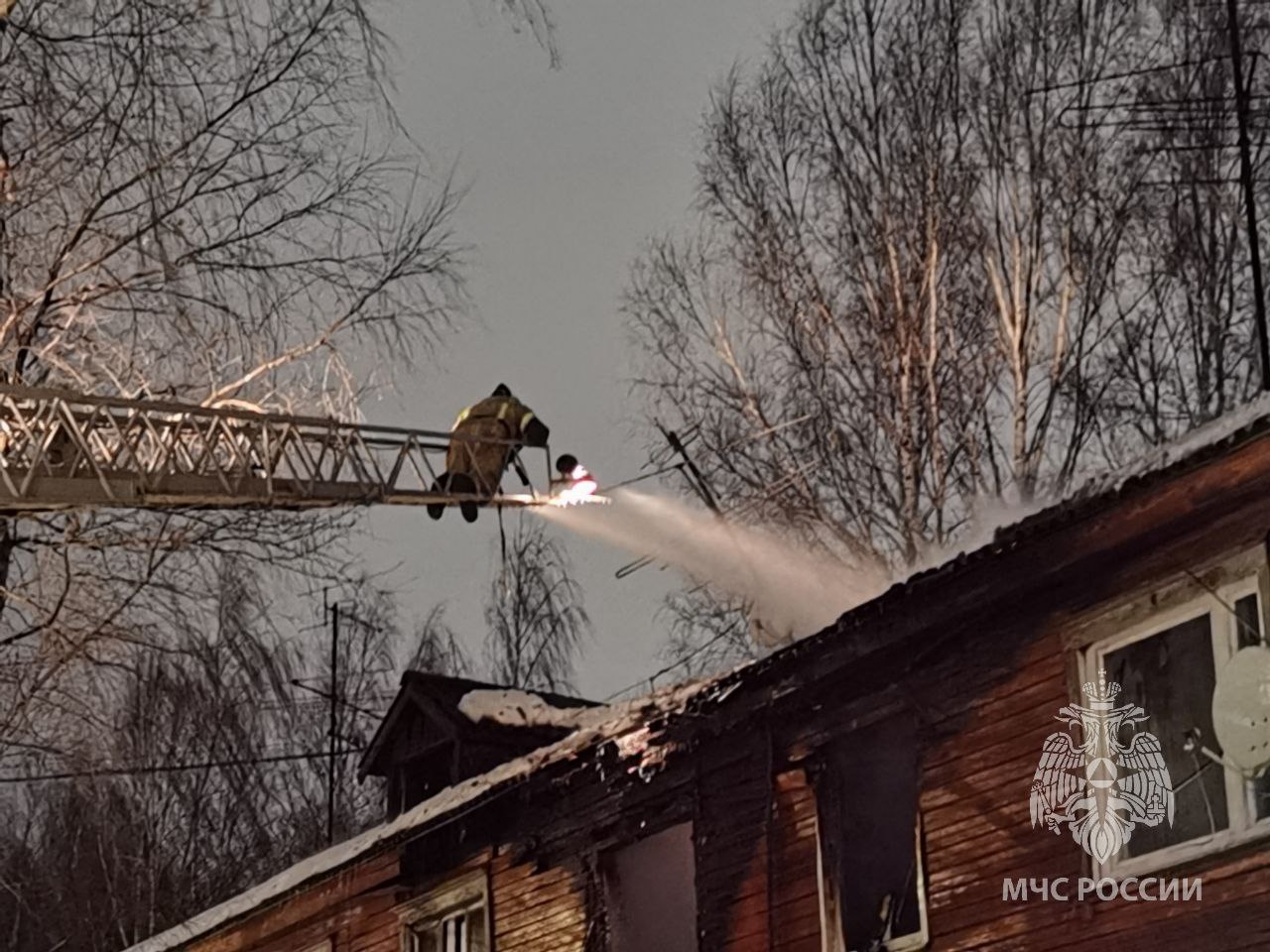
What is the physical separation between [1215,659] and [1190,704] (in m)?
0.41

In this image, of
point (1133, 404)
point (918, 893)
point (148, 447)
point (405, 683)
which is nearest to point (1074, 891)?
point (918, 893)

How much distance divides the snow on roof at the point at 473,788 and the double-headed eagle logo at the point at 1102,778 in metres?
3.65

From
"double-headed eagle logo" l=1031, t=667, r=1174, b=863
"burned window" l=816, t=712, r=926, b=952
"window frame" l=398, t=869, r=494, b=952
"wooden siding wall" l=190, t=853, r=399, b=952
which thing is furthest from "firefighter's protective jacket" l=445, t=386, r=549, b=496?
"double-headed eagle logo" l=1031, t=667, r=1174, b=863

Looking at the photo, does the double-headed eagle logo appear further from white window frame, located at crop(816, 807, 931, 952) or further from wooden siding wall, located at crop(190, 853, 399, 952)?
wooden siding wall, located at crop(190, 853, 399, 952)

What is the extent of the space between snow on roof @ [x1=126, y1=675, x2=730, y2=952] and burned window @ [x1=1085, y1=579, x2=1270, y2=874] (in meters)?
4.26

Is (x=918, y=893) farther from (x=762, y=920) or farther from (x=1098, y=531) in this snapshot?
(x=1098, y=531)

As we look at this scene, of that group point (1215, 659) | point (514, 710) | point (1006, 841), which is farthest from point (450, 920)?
point (1215, 659)

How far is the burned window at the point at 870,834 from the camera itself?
1395cm

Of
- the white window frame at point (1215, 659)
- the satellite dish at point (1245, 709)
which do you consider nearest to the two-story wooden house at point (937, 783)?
the white window frame at point (1215, 659)

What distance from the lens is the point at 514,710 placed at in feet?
71.3

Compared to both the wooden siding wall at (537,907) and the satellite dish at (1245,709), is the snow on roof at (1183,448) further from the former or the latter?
the wooden siding wall at (537,907)

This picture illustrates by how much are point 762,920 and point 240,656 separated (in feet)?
30.7

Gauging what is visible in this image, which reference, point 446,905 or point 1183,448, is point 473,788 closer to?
point 446,905

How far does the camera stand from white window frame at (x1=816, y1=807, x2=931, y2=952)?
13.4m
